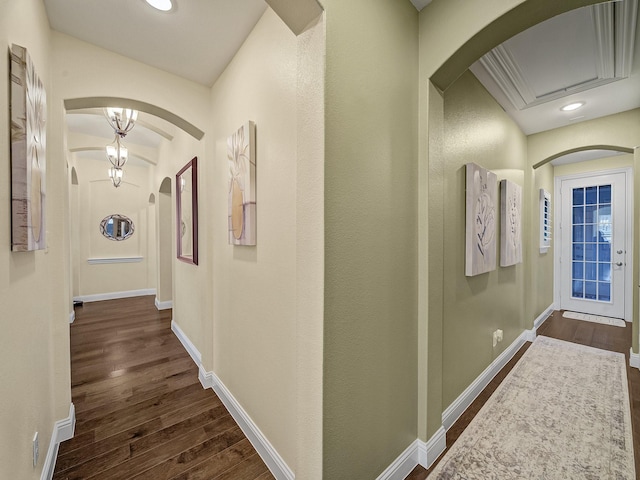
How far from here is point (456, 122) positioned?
195 centimetres

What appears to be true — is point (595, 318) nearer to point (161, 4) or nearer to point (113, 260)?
point (161, 4)

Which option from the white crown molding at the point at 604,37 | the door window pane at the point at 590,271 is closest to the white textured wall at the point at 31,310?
the white crown molding at the point at 604,37

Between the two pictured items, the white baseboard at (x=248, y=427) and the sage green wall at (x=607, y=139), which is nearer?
the white baseboard at (x=248, y=427)

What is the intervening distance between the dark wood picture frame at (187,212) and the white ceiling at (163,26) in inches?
36.4

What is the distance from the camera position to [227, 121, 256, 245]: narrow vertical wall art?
1718 mm

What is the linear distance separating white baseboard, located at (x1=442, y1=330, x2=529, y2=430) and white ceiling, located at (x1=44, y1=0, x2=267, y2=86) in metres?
2.99

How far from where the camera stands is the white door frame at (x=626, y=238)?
407 cm

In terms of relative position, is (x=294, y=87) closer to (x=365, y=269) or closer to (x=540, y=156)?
(x=365, y=269)

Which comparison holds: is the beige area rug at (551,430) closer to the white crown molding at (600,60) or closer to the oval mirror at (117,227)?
the white crown molding at (600,60)

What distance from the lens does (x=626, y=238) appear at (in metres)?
4.11

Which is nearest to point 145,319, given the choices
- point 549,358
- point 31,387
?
point 31,387

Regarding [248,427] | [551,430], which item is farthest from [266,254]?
[551,430]

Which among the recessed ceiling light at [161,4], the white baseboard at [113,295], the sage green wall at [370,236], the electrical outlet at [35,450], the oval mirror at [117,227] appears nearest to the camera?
the sage green wall at [370,236]

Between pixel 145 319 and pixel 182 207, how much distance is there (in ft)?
8.15
